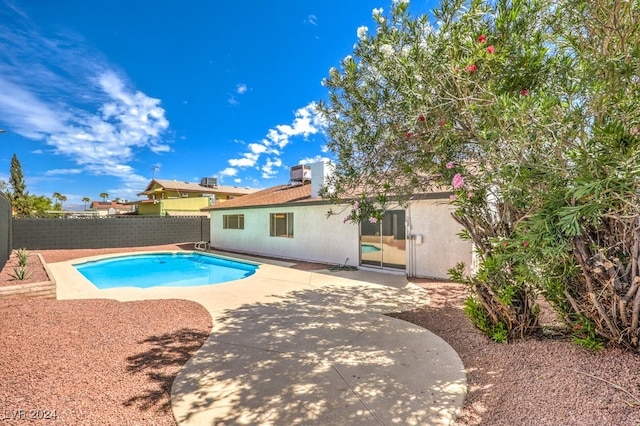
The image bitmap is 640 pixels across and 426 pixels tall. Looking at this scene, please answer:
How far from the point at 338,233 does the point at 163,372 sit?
9.22 metres

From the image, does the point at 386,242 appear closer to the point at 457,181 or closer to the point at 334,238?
the point at 334,238

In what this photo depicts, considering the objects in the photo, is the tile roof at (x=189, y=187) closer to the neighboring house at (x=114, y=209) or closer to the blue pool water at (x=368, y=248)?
the neighboring house at (x=114, y=209)

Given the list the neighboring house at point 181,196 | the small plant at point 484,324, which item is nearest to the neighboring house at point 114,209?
the neighboring house at point 181,196

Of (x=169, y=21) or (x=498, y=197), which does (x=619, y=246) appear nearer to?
(x=498, y=197)

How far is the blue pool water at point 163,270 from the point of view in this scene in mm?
11586

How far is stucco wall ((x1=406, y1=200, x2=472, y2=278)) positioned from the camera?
923cm

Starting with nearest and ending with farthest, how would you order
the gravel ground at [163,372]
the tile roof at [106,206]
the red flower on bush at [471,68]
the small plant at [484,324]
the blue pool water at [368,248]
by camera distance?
the gravel ground at [163,372] < the red flower on bush at [471,68] < the small plant at [484,324] < the blue pool water at [368,248] < the tile roof at [106,206]

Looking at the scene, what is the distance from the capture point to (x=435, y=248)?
31.7 ft

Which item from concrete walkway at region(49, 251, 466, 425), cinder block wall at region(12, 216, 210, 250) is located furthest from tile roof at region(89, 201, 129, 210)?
concrete walkway at region(49, 251, 466, 425)

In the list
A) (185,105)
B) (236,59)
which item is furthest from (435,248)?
(185,105)

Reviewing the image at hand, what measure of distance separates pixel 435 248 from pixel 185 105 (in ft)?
59.6

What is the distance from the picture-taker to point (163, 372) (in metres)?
3.86

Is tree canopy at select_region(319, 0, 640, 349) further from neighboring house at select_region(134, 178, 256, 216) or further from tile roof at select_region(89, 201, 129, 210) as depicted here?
tile roof at select_region(89, 201, 129, 210)

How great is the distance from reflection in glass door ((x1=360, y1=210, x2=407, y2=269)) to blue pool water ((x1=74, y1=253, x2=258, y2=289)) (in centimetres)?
482
